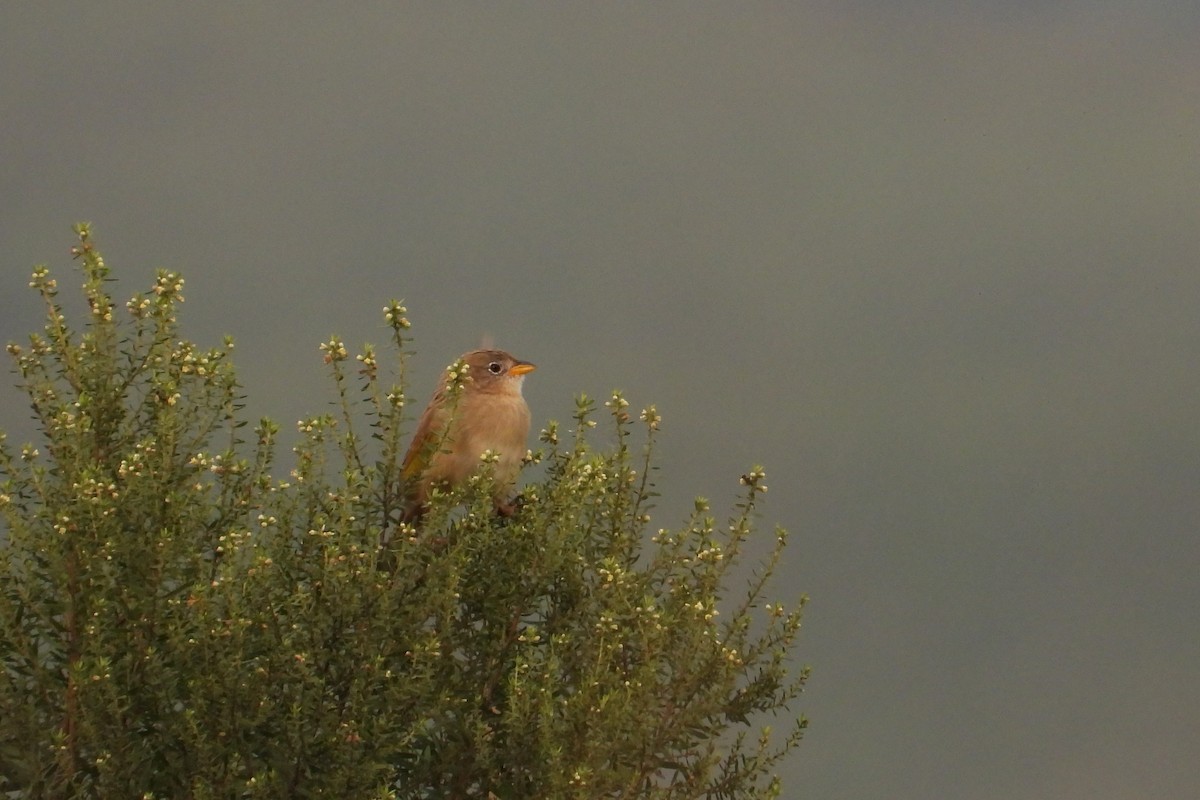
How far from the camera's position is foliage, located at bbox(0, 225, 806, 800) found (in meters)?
9.67

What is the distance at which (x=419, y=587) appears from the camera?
1051 cm

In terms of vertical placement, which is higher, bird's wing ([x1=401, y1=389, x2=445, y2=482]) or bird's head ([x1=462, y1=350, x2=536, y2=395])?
bird's head ([x1=462, y1=350, x2=536, y2=395])

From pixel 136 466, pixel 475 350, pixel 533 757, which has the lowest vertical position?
pixel 533 757

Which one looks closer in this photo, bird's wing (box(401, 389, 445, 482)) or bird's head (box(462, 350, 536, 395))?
bird's wing (box(401, 389, 445, 482))

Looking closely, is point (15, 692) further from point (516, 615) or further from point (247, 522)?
point (516, 615)

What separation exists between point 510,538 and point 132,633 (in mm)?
2672

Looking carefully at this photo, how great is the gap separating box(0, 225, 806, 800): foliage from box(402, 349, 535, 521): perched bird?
1.69ft

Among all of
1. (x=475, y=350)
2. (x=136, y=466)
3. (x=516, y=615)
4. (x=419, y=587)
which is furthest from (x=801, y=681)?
(x=136, y=466)

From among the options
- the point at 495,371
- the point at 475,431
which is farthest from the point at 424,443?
the point at 495,371

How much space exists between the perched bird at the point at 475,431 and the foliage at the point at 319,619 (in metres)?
0.52

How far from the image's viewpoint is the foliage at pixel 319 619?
9.67 metres

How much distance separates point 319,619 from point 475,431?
304cm

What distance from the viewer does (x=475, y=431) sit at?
12.5 metres

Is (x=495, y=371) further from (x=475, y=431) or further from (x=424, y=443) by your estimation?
(x=424, y=443)
